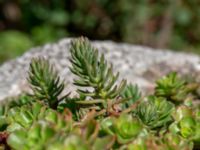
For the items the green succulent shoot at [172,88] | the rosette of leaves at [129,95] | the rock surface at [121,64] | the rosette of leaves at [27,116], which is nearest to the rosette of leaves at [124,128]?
the rosette of leaves at [27,116]

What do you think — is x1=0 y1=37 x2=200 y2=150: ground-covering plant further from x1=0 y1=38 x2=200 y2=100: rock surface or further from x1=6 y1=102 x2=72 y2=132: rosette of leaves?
x1=0 y1=38 x2=200 y2=100: rock surface

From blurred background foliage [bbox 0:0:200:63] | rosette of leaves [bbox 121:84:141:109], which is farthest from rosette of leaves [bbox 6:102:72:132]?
blurred background foliage [bbox 0:0:200:63]

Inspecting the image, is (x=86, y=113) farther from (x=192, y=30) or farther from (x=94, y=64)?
(x=192, y=30)

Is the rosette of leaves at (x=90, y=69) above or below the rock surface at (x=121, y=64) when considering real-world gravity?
below

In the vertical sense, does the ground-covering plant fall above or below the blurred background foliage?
below

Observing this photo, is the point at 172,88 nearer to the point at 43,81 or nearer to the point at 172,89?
the point at 172,89

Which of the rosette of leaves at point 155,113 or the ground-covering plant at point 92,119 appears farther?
the rosette of leaves at point 155,113

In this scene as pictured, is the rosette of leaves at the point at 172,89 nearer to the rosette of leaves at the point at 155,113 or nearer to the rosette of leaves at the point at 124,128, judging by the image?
the rosette of leaves at the point at 155,113
